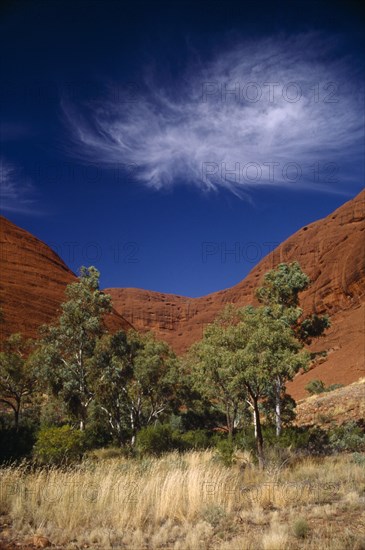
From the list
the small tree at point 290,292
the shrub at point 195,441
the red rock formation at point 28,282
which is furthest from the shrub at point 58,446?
the red rock formation at point 28,282

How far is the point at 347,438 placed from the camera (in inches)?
611

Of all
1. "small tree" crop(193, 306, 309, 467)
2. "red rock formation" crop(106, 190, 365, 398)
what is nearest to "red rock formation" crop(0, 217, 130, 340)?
"red rock formation" crop(106, 190, 365, 398)

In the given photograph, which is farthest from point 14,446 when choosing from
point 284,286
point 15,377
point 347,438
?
point 284,286

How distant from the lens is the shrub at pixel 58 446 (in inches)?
489

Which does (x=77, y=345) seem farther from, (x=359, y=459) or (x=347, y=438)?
(x=359, y=459)

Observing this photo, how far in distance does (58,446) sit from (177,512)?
753 cm

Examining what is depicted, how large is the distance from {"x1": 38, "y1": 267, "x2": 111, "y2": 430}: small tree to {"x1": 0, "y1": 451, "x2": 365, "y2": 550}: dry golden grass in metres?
11.1

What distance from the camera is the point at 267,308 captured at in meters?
19.2

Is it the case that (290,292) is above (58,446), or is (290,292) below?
above

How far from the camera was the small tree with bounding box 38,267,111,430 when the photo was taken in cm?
1859

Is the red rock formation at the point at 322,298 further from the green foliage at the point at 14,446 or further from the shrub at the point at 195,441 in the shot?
the green foliage at the point at 14,446

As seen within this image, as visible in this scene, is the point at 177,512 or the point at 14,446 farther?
the point at 14,446

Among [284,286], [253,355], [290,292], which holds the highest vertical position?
[284,286]

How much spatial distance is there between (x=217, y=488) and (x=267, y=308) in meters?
12.5
